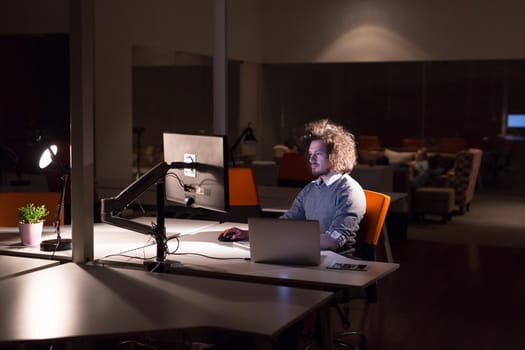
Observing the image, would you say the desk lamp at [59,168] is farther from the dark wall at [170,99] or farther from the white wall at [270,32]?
the dark wall at [170,99]

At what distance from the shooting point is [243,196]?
6.13m

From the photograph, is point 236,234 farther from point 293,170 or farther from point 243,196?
point 293,170

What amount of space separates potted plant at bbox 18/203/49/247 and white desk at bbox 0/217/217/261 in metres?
0.05

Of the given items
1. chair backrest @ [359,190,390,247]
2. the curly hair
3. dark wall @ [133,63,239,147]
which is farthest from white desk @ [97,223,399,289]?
dark wall @ [133,63,239,147]

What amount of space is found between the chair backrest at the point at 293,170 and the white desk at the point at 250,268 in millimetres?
3671

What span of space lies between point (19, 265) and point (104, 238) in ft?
2.60

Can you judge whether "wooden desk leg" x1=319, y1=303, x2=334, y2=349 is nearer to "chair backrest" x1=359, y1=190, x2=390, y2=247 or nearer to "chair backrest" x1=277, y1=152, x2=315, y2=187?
"chair backrest" x1=359, y1=190, x2=390, y2=247

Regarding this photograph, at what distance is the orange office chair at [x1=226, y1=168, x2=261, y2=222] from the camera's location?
19.9 ft

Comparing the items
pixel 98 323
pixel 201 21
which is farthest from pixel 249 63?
pixel 98 323

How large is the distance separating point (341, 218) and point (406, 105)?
26.2ft

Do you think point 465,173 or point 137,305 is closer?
point 137,305

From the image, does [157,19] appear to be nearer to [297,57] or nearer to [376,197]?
[297,57]

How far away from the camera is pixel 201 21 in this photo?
34.8 feet

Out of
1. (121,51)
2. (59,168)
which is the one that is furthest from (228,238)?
(121,51)
